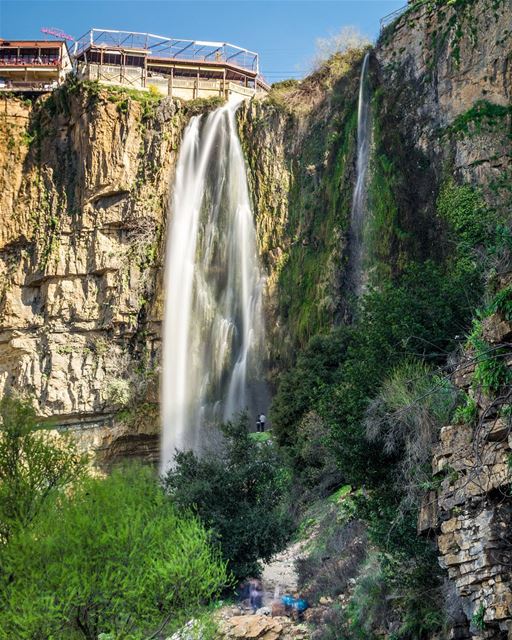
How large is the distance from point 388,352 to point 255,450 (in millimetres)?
4271

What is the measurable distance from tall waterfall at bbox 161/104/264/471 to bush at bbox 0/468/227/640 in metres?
18.9

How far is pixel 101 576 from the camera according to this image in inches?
573

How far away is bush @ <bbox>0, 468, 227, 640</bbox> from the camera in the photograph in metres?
13.9

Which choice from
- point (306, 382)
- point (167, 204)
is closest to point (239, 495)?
point (306, 382)

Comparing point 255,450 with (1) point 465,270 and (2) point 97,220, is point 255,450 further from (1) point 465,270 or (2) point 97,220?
(2) point 97,220

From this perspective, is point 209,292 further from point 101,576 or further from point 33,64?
point 101,576

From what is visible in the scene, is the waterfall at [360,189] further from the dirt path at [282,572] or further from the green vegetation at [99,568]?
the green vegetation at [99,568]

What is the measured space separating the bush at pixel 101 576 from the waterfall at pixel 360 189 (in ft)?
55.5

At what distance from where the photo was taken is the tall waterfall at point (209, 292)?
120ft

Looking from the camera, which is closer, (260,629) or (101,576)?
(101,576)

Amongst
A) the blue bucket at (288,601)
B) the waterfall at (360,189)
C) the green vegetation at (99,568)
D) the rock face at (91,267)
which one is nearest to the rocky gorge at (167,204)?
the rock face at (91,267)

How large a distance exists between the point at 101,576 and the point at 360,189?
21.6m

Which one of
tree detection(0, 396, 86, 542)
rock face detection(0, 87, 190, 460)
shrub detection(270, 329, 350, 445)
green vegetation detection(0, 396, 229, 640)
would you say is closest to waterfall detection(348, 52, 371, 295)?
shrub detection(270, 329, 350, 445)

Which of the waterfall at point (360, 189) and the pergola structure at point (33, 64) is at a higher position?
the pergola structure at point (33, 64)
